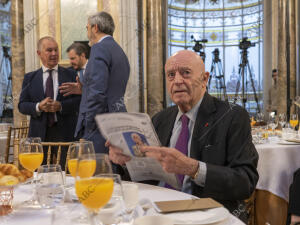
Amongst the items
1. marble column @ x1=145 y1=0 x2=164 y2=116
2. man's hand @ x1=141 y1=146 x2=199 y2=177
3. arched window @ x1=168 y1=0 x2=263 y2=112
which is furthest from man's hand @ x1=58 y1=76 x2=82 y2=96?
arched window @ x1=168 y1=0 x2=263 y2=112

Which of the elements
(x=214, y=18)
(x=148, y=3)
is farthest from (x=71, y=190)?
(x=214, y=18)

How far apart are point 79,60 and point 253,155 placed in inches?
115

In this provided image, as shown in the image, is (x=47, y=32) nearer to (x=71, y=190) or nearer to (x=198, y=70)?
(x=198, y=70)

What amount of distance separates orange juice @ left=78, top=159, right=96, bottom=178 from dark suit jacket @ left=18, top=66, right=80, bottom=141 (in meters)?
2.17

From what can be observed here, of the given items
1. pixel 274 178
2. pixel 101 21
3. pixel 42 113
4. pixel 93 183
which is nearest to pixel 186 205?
pixel 93 183

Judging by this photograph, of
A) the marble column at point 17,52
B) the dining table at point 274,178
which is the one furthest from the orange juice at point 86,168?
the marble column at point 17,52

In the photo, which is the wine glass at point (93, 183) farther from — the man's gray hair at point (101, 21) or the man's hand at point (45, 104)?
the man's hand at point (45, 104)

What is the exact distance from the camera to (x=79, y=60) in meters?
3.85

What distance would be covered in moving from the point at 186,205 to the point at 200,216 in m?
0.08

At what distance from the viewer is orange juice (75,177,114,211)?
0.72 meters

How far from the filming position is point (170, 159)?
1.15 m

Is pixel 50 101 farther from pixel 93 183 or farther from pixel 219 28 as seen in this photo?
pixel 219 28

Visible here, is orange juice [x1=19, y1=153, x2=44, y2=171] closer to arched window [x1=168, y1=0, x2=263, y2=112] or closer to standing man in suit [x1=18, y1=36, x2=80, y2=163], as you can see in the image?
standing man in suit [x1=18, y1=36, x2=80, y2=163]

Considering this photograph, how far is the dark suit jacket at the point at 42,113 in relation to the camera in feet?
9.37
